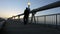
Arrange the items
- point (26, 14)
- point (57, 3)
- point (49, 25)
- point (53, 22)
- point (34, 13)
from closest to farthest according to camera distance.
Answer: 1. point (57, 3)
2. point (53, 22)
3. point (49, 25)
4. point (26, 14)
5. point (34, 13)

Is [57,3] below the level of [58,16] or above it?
above

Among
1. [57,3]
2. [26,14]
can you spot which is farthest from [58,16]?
[26,14]

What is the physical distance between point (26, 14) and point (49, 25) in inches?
154

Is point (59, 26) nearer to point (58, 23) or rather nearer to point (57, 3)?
point (58, 23)

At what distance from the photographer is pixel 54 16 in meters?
11.6

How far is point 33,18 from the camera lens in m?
18.5

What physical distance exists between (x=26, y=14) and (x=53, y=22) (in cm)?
478

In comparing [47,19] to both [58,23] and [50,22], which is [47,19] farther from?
[58,23]

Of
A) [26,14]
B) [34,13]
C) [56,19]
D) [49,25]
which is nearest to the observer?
[56,19]

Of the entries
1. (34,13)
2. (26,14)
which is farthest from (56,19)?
(34,13)

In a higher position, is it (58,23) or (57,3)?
(57,3)

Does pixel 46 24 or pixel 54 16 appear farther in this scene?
pixel 46 24

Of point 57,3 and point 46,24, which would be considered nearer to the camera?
point 57,3

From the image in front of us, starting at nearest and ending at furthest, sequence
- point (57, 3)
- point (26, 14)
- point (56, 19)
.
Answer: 1. point (57, 3)
2. point (56, 19)
3. point (26, 14)
